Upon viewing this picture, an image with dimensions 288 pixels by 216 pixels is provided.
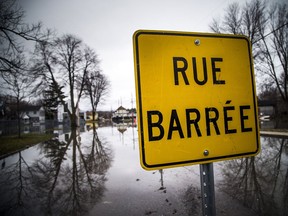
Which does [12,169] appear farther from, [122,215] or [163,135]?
[163,135]

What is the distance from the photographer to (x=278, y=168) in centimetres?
514

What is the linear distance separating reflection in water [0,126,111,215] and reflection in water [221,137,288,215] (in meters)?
3.15

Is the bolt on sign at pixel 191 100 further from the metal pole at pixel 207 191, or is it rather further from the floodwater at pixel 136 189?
the floodwater at pixel 136 189

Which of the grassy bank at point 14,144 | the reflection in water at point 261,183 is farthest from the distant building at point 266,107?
the grassy bank at point 14,144

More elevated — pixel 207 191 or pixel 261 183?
pixel 207 191

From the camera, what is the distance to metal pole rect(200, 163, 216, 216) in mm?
1029

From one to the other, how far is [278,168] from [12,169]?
906 centimetres

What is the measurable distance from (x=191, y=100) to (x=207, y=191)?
56cm

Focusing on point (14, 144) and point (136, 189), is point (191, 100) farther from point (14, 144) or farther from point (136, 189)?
point (14, 144)

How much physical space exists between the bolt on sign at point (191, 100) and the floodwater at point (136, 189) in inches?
99.9

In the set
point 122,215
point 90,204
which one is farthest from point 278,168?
point 90,204

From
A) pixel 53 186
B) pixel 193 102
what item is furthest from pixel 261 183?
pixel 53 186

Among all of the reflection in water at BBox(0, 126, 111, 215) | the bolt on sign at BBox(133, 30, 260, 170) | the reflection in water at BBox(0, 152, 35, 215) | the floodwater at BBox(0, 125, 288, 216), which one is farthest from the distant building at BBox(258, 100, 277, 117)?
the bolt on sign at BBox(133, 30, 260, 170)

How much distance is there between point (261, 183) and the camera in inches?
165
